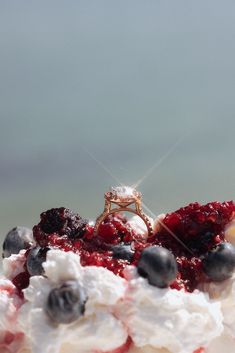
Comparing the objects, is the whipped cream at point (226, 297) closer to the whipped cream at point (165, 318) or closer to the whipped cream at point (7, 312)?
the whipped cream at point (165, 318)

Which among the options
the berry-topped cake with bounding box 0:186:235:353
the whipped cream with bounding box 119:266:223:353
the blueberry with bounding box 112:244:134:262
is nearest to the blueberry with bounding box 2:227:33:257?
the berry-topped cake with bounding box 0:186:235:353

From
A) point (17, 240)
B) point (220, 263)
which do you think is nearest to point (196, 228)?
point (220, 263)

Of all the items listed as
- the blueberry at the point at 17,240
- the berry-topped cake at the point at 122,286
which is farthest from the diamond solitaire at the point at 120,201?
the blueberry at the point at 17,240

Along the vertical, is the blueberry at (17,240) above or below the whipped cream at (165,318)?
above

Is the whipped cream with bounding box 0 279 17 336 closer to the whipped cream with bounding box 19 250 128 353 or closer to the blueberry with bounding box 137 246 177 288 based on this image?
the whipped cream with bounding box 19 250 128 353

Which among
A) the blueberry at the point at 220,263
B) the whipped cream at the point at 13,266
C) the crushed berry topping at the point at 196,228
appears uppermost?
the whipped cream at the point at 13,266

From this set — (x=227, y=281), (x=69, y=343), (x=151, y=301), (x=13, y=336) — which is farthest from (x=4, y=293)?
(x=227, y=281)
